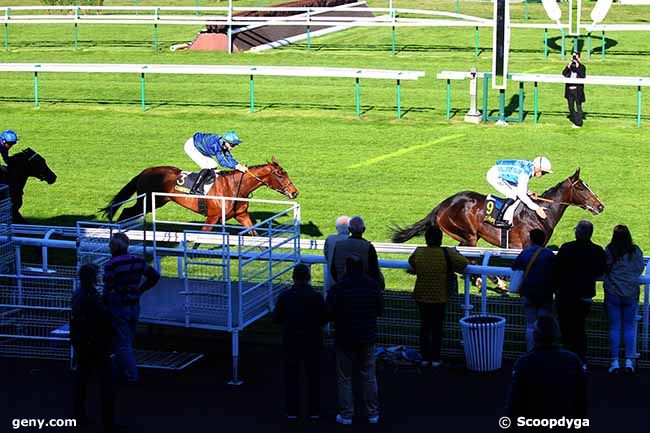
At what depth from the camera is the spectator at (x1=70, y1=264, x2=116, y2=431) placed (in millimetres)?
9961

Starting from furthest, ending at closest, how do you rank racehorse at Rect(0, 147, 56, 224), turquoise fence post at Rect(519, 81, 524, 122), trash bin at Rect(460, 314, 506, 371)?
turquoise fence post at Rect(519, 81, 524, 122) < racehorse at Rect(0, 147, 56, 224) < trash bin at Rect(460, 314, 506, 371)

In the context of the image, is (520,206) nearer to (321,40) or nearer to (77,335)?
(77,335)

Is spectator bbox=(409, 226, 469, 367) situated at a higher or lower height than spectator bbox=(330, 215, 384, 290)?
lower

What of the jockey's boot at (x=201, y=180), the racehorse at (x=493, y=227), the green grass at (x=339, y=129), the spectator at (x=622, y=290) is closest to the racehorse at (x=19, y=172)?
the green grass at (x=339, y=129)

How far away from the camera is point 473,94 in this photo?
24.8 metres

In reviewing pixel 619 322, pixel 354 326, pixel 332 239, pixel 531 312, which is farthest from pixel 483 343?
pixel 354 326

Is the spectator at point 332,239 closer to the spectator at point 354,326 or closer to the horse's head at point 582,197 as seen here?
the spectator at point 354,326

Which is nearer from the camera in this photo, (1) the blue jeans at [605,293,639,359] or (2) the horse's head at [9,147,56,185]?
(1) the blue jeans at [605,293,639,359]

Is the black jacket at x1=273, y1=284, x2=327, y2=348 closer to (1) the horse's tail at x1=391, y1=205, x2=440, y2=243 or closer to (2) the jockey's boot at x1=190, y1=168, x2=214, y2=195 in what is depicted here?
(1) the horse's tail at x1=391, y1=205, x2=440, y2=243

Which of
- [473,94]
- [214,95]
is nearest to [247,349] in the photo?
[473,94]

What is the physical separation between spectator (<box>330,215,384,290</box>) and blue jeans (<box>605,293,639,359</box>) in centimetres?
213

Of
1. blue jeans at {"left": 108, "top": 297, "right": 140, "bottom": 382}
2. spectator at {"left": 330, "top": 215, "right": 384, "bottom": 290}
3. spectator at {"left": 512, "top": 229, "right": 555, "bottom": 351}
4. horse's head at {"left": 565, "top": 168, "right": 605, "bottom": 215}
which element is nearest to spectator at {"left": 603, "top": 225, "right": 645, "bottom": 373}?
spectator at {"left": 512, "top": 229, "right": 555, "bottom": 351}

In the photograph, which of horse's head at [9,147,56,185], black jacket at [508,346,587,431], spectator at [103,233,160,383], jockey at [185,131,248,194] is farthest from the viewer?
horse's head at [9,147,56,185]

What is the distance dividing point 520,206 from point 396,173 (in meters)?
6.16
